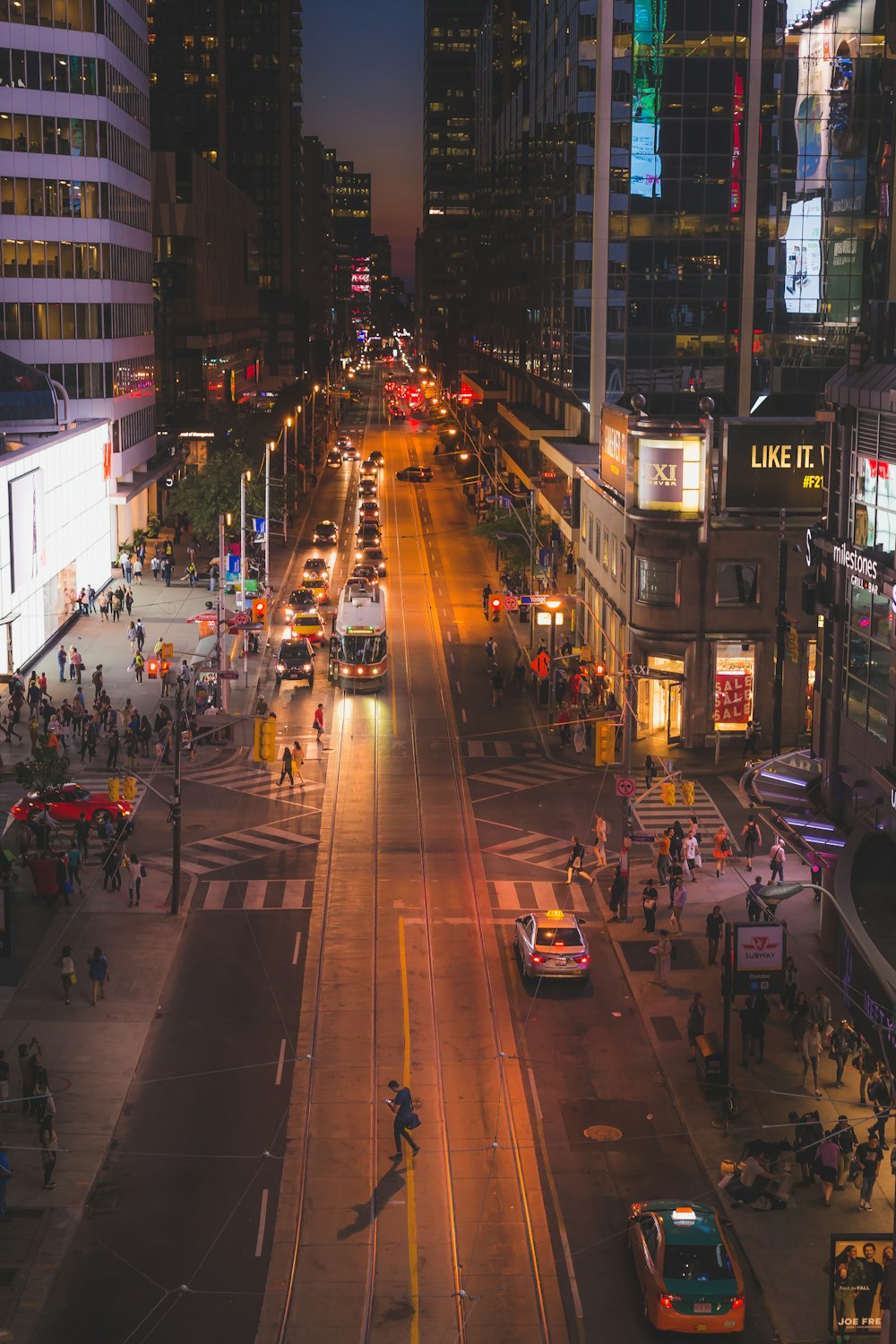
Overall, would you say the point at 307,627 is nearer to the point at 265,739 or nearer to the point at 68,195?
the point at 68,195

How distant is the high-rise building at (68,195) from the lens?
84875 millimetres

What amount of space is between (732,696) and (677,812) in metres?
8.61

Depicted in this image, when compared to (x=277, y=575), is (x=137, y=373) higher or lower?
higher

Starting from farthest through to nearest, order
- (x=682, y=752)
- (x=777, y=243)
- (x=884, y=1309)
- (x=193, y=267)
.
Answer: (x=193, y=267) → (x=777, y=243) → (x=682, y=752) → (x=884, y=1309)

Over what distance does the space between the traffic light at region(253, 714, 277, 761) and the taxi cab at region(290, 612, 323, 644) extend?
27.3 metres

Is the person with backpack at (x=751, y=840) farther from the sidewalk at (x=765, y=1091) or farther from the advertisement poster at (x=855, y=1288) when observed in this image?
the advertisement poster at (x=855, y=1288)

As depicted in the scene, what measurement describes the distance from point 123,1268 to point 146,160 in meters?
93.2

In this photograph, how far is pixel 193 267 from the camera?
142 metres

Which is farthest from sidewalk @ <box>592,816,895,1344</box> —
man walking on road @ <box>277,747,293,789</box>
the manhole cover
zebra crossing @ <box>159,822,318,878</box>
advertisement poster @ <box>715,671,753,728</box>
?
advertisement poster @ <box>715,671,753,728</box>

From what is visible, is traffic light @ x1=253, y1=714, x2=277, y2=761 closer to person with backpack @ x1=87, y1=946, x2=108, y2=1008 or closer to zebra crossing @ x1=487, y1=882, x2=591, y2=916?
zebra crossing @ x1=487, y1=882, x2=591, y2=916

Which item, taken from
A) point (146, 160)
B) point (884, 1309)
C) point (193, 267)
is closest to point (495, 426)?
point (193, 267)

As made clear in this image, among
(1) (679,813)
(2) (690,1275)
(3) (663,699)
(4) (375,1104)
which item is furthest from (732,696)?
(2) (690,1275)

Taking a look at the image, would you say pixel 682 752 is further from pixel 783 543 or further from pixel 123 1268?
pixel 123 1268

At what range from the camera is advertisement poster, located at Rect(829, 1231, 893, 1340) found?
23.2 m
